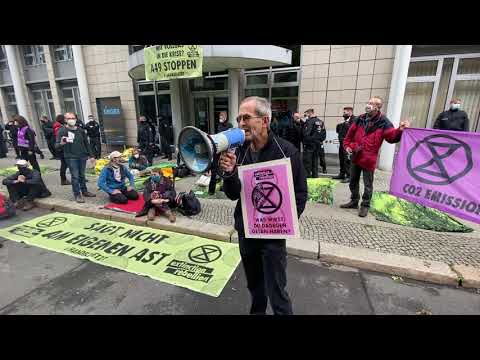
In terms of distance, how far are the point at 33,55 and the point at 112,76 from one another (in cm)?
611

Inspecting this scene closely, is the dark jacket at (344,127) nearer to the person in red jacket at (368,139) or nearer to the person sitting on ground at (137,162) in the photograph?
the person in red jacket at (368,139)

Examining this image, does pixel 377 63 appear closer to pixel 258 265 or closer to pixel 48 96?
pixel 258 265

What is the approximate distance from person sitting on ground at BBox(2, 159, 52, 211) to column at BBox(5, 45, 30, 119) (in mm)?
11975

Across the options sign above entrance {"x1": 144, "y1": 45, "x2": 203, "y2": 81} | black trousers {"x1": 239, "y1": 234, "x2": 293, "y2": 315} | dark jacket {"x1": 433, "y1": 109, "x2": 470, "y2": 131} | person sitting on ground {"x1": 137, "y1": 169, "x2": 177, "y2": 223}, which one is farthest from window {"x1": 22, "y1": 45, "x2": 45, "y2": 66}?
dark jacket {"x1": 433, "y1": 109, "x2": 470, "y2": 131}

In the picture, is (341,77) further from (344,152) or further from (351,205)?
(351,205)

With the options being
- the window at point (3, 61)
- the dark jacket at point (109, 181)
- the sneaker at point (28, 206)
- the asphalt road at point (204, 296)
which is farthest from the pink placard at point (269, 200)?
the window at point (3, 61)

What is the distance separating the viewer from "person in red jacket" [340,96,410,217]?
14.4 feet

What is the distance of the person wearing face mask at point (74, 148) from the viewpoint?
5.77 metres

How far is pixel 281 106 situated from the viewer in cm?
966

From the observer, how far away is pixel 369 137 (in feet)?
14.9

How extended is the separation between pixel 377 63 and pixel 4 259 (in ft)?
31.8

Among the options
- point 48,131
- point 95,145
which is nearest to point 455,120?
point 95,145

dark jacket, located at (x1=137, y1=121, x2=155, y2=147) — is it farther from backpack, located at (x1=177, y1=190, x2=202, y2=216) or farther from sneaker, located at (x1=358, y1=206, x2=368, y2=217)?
sneaker, located at (x1=358, y1=206, x2=368, y2=217)

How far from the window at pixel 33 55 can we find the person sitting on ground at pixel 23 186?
11.5 m
